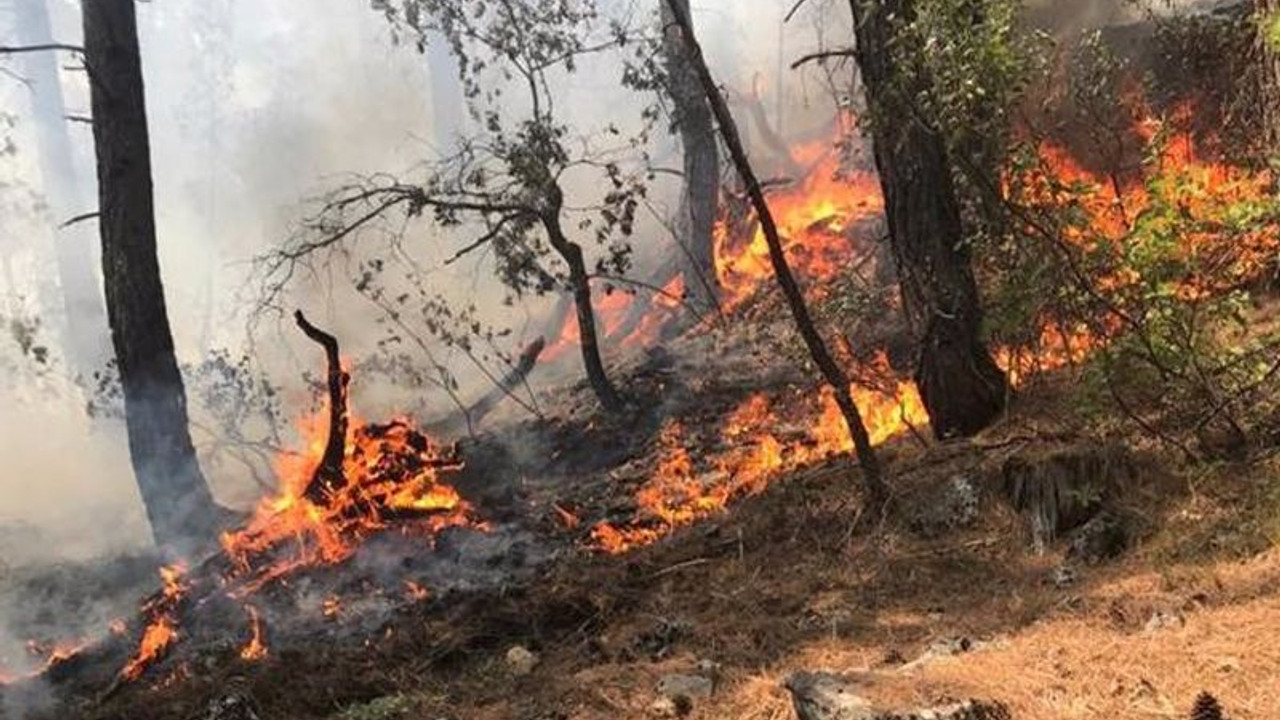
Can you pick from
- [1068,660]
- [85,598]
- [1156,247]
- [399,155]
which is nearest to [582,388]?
[85,598]

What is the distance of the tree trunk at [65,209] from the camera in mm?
28984

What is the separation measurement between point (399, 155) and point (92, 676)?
24.2m

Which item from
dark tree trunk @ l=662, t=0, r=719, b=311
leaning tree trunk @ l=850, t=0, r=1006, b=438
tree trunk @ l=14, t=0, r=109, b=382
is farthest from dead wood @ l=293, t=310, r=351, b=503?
tree trunk @ l=14, t=0, r=109, b=382

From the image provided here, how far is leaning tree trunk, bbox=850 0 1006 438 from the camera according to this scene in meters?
7.42

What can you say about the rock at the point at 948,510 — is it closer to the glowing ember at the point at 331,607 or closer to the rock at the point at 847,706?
the rock at the point at 847,706

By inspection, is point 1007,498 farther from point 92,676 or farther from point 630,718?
point 92,676

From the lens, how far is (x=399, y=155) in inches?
1191

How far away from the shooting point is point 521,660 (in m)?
5.84

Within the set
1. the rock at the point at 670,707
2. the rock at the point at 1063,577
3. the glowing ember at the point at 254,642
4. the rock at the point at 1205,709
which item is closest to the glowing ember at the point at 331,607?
the glowing ember at the point at 254,642

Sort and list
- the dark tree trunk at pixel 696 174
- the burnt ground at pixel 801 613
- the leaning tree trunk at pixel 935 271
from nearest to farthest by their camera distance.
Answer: the burnt ground at pixel 801 613
the leaning tree trunk at pixel 935 271
the dark tree trunk at pixel 696 174

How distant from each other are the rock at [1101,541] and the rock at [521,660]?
119 inches

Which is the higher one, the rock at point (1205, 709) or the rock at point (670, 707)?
the rock at point (1205, 709)

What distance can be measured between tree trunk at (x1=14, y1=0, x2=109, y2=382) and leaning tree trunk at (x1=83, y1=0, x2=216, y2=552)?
18.5 metres

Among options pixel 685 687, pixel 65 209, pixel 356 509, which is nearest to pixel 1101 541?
pixel 685 687
